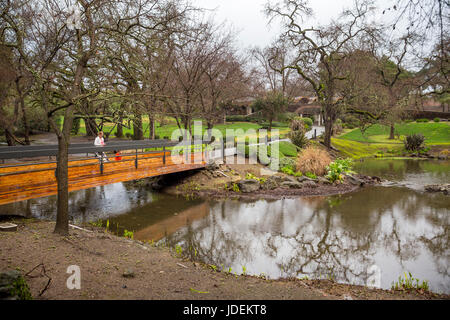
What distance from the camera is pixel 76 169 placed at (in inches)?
436

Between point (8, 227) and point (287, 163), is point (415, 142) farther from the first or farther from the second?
point (8, 227)

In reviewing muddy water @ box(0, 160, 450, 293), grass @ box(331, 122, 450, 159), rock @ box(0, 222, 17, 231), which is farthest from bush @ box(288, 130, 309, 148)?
rock @ box(0, 222, 17, 231)

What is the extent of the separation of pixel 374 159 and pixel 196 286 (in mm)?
24958

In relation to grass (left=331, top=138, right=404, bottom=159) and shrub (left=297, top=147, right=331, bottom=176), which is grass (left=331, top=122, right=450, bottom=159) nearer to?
grass (left=331, top=138, right=404, bottom=159)

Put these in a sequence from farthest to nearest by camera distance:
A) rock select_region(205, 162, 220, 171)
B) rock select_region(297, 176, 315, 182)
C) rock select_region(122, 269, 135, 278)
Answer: rock select_region(205, 162, 220, 171), rock select_region(297, 176, 315, 182), rock select_region(122, 269, 135, 278)

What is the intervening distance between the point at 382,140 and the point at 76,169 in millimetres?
32226

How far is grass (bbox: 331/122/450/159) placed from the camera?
2900 cm

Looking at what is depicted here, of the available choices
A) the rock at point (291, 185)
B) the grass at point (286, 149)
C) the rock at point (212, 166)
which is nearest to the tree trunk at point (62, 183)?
the rock at point (212, 166)

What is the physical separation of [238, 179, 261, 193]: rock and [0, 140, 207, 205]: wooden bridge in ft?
7.10

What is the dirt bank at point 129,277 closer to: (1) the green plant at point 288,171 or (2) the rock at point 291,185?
(2) the rock at point 291,185

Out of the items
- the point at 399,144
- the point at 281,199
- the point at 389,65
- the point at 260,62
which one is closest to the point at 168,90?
the point at 281,199

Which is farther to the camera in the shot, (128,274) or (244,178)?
(244,178)

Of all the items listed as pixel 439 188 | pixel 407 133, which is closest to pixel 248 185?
pixel 439 188
